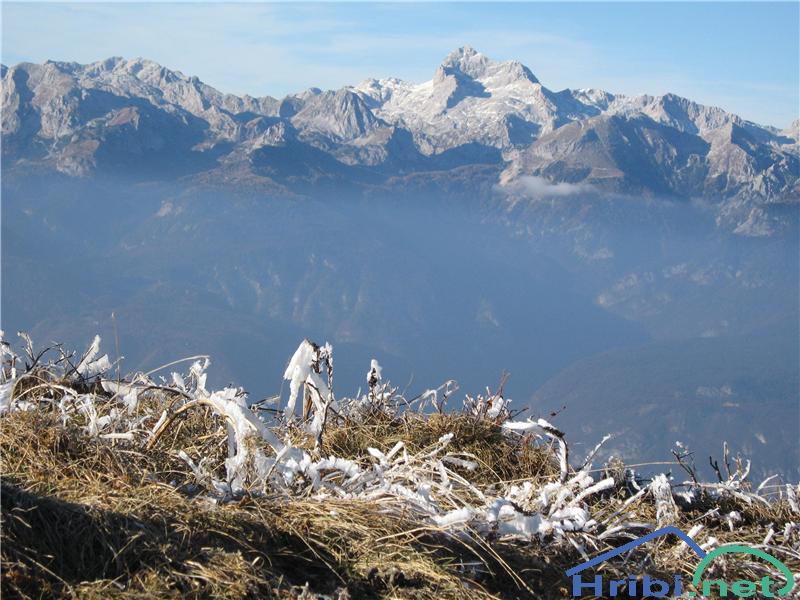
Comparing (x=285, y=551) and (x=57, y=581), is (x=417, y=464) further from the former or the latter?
(x=57, y=581)

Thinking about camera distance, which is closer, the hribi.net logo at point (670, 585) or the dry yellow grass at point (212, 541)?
the dry yellow grass at point (212, 541)

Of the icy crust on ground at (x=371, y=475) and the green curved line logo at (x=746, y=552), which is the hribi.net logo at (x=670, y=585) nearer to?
the green curved line logo at (x=746, y=552)

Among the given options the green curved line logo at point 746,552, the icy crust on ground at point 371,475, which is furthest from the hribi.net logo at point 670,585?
the icy crust on ground at point 371,475

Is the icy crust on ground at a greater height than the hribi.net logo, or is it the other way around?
the icy crust on ground

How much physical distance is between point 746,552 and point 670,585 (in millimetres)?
473

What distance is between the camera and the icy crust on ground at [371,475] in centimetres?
326

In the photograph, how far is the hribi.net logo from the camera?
3172 millimetres

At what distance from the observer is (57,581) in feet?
8.57

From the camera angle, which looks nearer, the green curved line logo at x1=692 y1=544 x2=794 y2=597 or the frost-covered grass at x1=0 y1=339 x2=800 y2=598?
the frost-covered grass at x1=0 y1=339 x2=800 y2=598

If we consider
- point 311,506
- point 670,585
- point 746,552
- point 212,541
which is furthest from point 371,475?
point 746,552

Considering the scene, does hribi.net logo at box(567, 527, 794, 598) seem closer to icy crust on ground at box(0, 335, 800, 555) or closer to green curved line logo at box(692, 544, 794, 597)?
green curved line logo at box(692, 544, 794, 597)

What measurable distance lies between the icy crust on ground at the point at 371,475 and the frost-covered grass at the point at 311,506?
0.01 m

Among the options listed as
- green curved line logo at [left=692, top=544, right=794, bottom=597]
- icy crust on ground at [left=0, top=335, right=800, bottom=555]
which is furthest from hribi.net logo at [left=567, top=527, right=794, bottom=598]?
icy crust on ground at [left=0, top=335, right=800, bottom=555]

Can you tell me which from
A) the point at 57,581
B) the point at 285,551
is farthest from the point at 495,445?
the point at 57,581
